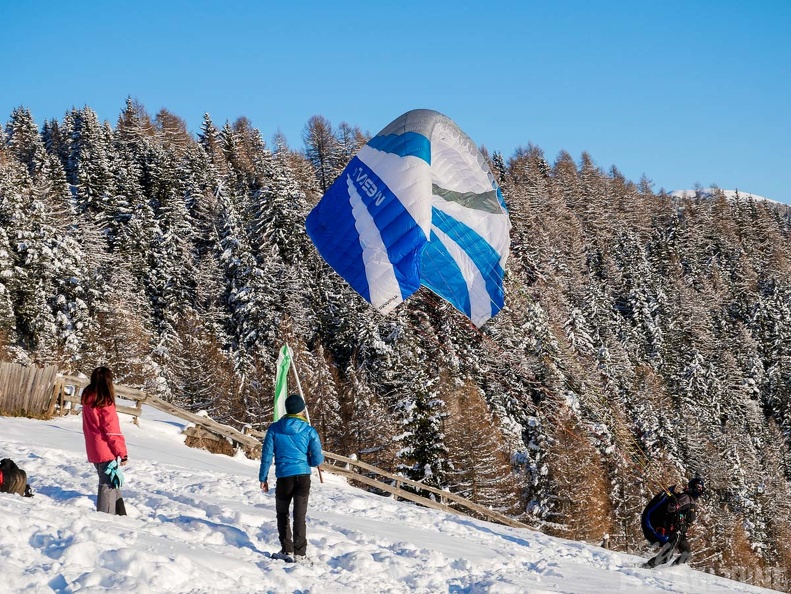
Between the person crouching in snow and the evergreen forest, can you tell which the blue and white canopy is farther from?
the person crouching in snow

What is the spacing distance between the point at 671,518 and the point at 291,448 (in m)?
5.92

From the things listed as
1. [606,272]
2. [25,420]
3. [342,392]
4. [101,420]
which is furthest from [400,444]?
[606,272]

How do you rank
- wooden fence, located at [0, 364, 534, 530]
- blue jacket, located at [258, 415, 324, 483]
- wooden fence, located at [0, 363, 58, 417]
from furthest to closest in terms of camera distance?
wooden fence, located at [0, 363, 58, 417], wooden fence, located at [0, 364, 534, 530], blue jacket, located at [258, 415, 324, 483]

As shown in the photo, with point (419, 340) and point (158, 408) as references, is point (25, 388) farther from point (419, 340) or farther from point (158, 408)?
point (419, 340)

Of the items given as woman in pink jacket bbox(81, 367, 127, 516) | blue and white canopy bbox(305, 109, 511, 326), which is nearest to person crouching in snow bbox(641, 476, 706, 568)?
blue and white canopy bbox(305, 109, 511, 326)

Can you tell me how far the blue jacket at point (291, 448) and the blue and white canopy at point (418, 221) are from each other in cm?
294

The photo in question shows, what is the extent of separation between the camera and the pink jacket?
727 centimetres

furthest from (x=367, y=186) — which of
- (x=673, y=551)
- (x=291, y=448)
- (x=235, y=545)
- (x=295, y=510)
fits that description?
(x=673, y=551)

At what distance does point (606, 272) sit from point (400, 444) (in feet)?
258

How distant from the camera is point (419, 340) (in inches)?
1790

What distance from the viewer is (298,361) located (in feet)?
162

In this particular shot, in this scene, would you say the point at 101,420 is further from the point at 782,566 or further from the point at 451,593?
the point at 782,566

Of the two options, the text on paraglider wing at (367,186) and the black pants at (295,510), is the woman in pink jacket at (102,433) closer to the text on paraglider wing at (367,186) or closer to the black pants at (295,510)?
the black pants at (295,510)

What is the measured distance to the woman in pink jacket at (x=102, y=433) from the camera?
723 centimetres
